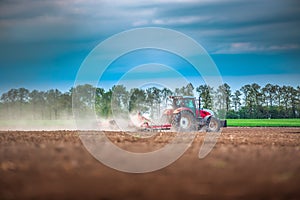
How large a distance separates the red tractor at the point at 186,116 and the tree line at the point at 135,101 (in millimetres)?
655

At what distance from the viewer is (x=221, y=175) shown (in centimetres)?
1152

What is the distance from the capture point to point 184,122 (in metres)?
27.7

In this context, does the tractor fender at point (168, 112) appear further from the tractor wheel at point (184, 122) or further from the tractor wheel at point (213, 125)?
the tractor wheel at point (213, 125)

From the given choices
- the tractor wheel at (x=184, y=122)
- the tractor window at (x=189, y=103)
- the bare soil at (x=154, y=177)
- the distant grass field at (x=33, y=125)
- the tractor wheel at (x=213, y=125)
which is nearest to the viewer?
the bare soil at (x=154, y=177)

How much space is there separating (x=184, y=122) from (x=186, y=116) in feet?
1.21

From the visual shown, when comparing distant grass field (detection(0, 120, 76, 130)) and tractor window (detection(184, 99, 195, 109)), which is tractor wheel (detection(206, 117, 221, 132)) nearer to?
tractor window (detection(184, 99, 195, 109))

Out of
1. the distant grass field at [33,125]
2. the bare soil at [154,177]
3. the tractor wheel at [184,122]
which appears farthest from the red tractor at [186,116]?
the distant grass field at [33,125]

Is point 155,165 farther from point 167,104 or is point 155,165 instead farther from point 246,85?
point 246,85

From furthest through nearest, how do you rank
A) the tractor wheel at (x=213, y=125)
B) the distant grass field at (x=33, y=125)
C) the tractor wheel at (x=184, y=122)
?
the distant grass field at (x=33, y=125) < the tractor wheel at (x=213, y=125) < the tractor wheel at (x=184, y=122)

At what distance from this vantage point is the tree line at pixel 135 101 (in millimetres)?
29781

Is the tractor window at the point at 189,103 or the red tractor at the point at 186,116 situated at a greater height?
the tractor window at the point at 189,103

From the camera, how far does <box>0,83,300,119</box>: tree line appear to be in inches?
1172

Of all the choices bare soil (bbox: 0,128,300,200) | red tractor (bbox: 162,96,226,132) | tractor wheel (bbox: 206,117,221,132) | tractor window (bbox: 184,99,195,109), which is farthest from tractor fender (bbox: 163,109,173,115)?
bare soil (bbox: 0,128,300,200)

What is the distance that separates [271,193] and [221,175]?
217 centimetres
